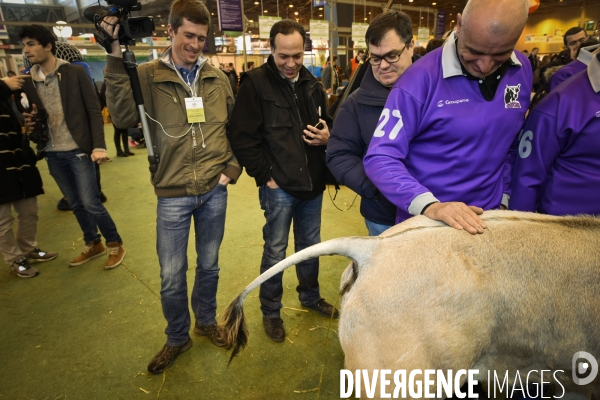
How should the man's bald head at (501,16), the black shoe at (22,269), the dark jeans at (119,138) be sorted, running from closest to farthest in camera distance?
1. the man's bald head at (501,16)
2. the black shoe at (22,269)
3. the dark jeans at (119,138)

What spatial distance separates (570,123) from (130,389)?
10.2 ft

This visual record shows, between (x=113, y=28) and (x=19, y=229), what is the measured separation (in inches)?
130

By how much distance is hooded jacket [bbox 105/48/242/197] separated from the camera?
223 centimetres

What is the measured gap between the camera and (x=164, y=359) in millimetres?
2652

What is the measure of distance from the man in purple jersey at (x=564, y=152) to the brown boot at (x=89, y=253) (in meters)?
4.45

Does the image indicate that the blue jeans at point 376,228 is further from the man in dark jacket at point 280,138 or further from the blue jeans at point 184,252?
the blue jeans at point 184,252

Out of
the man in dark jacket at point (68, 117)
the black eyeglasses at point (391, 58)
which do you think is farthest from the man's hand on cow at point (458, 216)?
the man in dark jacket at point (68, 117)

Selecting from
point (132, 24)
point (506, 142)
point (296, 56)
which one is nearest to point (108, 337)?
point (132, 24)

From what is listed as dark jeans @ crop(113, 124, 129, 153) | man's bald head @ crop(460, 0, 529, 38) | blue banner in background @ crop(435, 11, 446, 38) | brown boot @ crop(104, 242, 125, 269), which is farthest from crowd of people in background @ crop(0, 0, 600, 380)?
blue banner in background @ crop(435, 11, 446, 38)

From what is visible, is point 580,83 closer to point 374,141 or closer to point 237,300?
point 374,141

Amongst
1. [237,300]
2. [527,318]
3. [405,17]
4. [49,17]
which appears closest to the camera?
[527,318]

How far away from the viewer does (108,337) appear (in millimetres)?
3021

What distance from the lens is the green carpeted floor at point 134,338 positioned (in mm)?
2512

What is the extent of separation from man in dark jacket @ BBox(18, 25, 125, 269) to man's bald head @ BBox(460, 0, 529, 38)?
364cm
